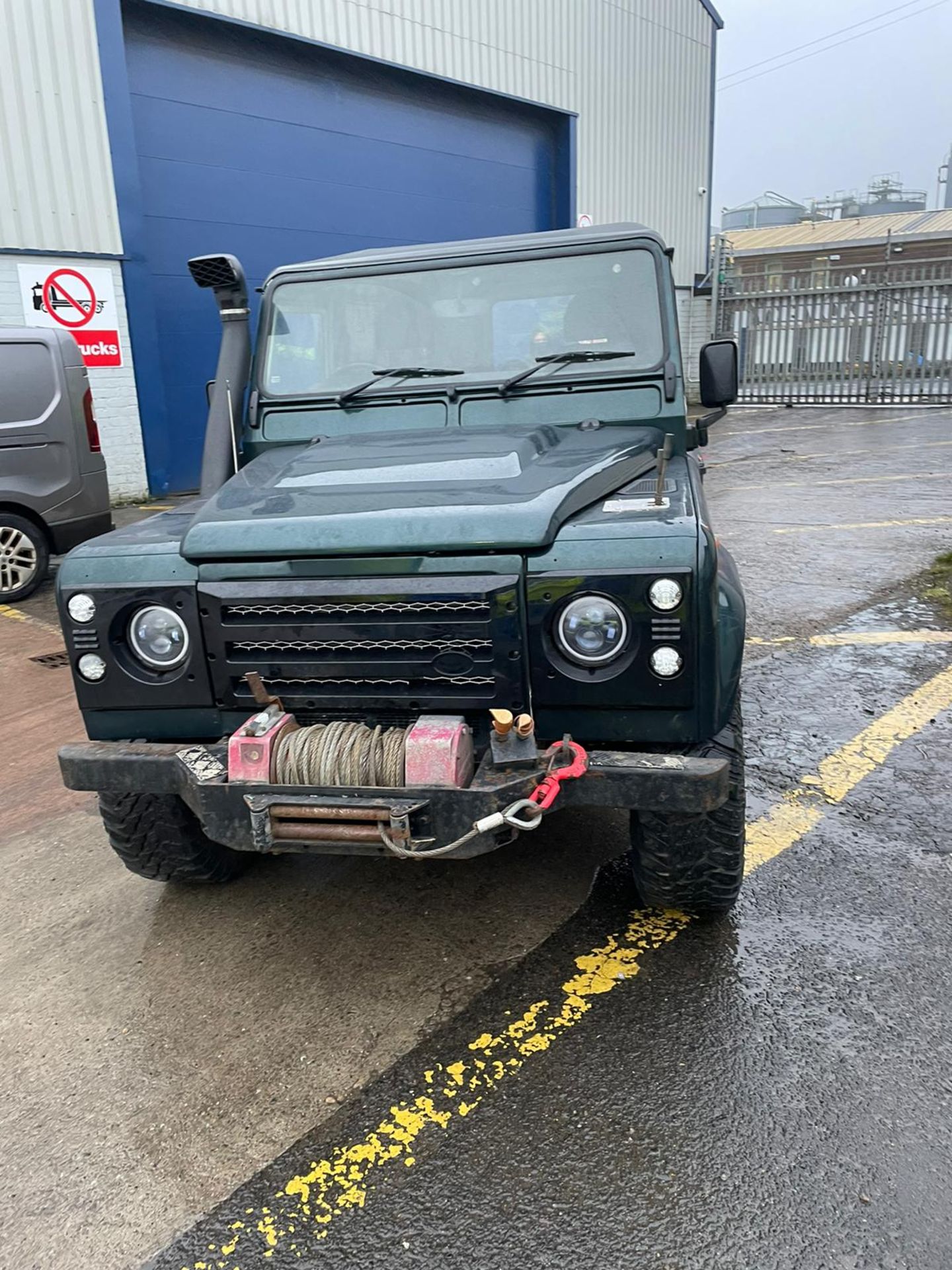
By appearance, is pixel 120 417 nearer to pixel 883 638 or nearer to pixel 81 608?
pixel 883 638

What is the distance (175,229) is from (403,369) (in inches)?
340

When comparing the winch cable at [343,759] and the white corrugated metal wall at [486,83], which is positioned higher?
the white corrugated metal wall at [486,83]

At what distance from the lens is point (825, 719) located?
457 cm

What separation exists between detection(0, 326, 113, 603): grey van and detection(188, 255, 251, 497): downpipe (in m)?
3.64

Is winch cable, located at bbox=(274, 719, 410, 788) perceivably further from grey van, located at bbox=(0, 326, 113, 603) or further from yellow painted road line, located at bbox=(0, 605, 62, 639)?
→ grey van, located at bbox=(0, 326, 113, 603)

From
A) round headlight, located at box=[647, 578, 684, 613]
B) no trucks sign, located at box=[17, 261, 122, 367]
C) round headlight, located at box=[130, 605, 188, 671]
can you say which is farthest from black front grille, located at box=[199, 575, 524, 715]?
no trucks sign, located at box=[17, 261, 122, 367]

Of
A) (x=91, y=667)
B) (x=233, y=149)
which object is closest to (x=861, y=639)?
(x=91, y=667)

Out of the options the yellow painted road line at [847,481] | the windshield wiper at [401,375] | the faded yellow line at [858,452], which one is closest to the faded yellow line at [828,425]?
the faded yellow line at [858,452]

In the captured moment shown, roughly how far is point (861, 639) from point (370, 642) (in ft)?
13.1

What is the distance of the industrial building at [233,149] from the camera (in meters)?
9.63

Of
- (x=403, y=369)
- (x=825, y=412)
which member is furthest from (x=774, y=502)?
(x=825, y=412)

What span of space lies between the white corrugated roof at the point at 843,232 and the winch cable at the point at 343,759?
97.1 ft

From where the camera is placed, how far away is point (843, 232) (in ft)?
106

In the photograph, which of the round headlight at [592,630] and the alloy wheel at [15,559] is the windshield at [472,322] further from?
the alloy wheel at [15,559]
